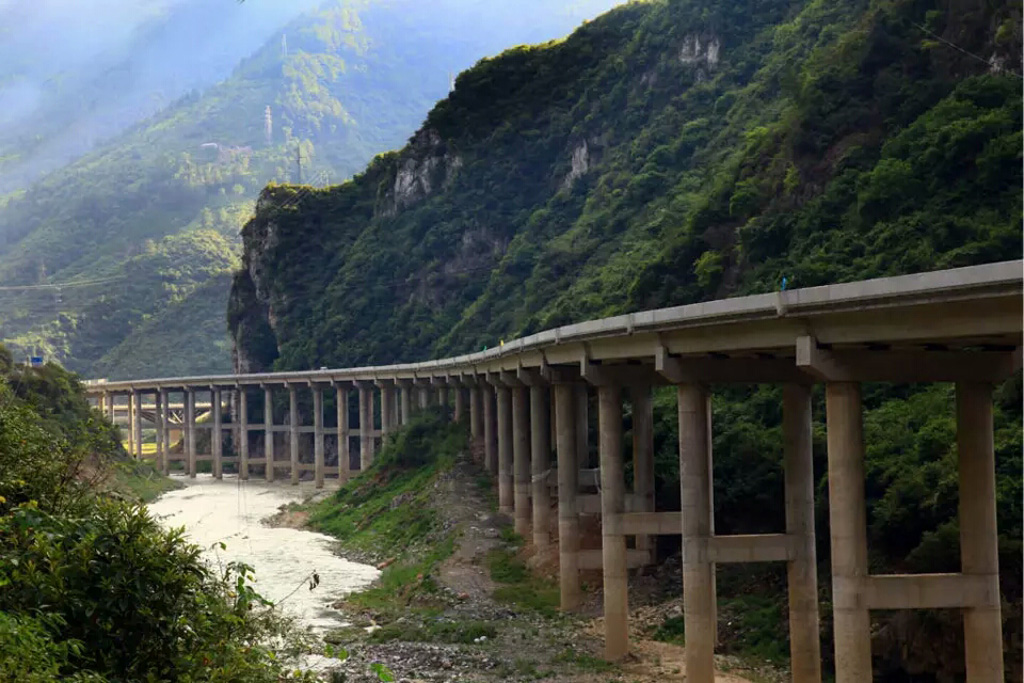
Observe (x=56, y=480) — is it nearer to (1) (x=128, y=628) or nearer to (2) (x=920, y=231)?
(1) (x=128, y=628)

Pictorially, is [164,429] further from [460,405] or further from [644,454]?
[644,454]

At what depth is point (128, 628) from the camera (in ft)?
54.5

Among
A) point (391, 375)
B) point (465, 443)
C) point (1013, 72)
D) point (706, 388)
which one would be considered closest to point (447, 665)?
point (706, 388)

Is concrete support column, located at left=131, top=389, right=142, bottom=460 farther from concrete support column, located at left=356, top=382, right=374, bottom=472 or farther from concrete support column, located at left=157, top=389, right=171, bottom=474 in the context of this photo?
concrete support column, located at left=356, top=382, right=374, bottom=472

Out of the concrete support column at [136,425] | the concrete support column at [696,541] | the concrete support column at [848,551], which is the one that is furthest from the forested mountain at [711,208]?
the concrete support column at [136,425]

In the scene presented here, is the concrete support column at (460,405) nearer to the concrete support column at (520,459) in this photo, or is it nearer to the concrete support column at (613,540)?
the concrete support column at (520,459)

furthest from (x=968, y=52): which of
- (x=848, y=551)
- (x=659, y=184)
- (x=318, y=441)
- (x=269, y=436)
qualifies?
(x=269, y=436)

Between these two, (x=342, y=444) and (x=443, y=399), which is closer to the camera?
(x=443, y=399)

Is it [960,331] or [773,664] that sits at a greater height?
[960,331]

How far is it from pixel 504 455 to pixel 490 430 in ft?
33.0

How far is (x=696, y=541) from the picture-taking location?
29203mm

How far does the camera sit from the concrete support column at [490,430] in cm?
6881

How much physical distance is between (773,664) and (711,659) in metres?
4.53

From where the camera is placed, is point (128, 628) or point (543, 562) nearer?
point (128, 628)
